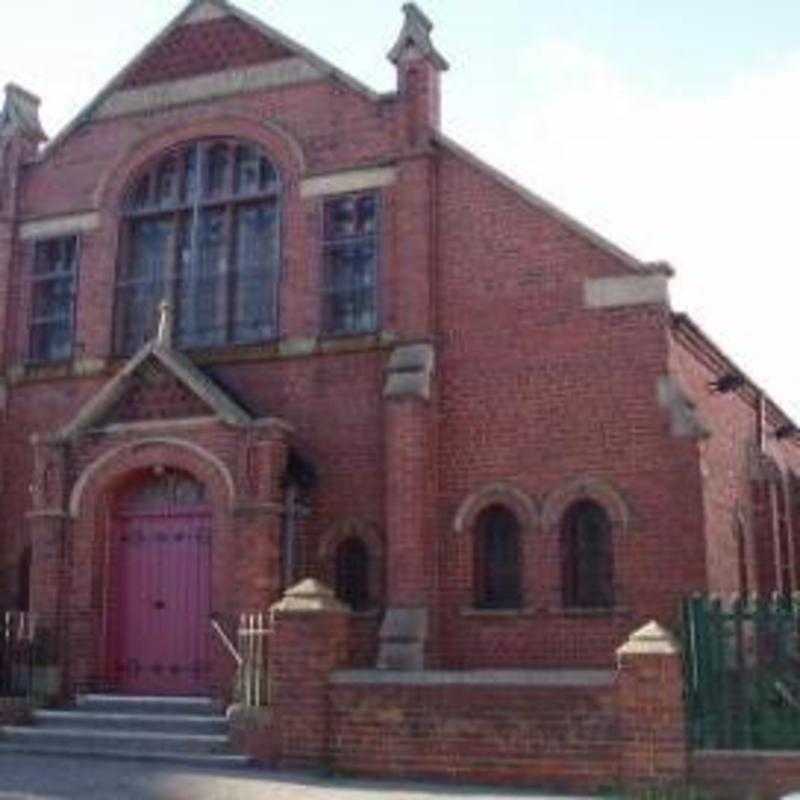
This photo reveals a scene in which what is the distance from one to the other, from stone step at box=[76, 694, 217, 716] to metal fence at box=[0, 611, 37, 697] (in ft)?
2.61

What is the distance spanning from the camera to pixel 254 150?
59.1ft

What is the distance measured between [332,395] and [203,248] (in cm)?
329

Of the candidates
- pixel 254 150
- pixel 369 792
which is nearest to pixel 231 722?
pixel 369 792

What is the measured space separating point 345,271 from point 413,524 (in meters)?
3.95

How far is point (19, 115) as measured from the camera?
19344mm

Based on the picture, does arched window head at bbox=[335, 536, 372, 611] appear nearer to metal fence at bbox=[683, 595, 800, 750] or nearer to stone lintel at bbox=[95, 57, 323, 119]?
metal fence at bbox=[683, 595, 800, 750]

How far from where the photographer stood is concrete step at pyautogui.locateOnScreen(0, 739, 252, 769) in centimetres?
1277

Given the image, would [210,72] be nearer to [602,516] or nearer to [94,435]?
[94,435]

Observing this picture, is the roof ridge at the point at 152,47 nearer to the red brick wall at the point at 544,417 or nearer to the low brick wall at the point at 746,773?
the red brick wall at the point at 544,417

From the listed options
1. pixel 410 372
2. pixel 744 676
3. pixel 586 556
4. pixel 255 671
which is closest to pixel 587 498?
A: pixel 586 556

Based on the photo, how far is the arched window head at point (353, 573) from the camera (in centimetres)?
1587

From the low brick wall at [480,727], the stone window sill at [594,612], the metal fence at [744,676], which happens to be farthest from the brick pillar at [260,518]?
the metal fence at [744,676]

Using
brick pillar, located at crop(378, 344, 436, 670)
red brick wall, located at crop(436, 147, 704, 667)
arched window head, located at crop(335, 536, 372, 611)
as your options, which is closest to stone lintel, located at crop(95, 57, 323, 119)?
red brick wall, located at crop(436, 147, 704, 667)

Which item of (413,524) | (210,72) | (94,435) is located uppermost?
(210,72)
